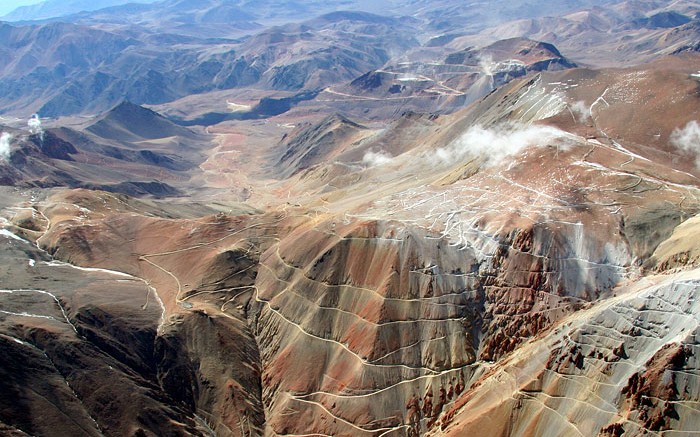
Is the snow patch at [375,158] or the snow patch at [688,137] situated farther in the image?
the snow patch at [375,158]

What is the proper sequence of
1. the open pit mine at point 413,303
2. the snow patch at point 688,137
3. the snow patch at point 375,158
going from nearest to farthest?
the open pit mine at point 413,303, the snow patch at point 688,137, the snow patch at point 375,158

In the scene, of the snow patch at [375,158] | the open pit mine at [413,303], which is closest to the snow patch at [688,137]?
the open pit mine at [413,303]

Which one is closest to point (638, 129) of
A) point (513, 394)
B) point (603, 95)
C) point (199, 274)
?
point (603, 95)

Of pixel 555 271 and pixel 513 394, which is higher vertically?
pixel 555 271

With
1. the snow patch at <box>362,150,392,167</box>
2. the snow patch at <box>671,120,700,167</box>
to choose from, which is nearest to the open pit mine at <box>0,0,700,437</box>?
the snow patch at <box>671,120,700,167</box>

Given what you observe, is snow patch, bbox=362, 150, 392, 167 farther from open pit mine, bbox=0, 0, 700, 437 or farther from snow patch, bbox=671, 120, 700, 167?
snow patch, bbox=671, 120, 700, 167

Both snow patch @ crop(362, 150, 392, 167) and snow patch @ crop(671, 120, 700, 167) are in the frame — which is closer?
snow patch @ crop(671, 120, 700, 167)

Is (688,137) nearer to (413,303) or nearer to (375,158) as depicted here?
(413,303)

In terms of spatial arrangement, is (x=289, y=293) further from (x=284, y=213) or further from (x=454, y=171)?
(x=454, y=171)

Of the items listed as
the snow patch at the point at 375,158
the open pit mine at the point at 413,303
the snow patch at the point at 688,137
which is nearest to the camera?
the open pit mine at the point at 413,303

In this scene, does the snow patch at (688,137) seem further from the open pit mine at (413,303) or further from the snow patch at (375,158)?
the snow patch at (375,158)

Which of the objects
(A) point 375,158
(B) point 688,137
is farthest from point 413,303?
(A) point 375,158
